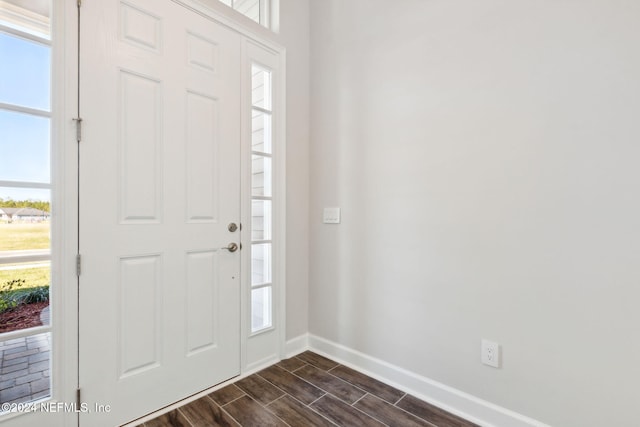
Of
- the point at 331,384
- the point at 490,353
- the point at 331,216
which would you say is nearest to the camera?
the point at 490,353

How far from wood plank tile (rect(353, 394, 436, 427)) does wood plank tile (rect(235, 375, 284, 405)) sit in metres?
0.50

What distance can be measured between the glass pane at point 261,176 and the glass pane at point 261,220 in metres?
0.08

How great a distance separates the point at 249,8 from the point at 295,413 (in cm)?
273

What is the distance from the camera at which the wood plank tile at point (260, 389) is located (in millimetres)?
1849

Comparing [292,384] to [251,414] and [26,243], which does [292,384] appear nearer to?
[251,414]

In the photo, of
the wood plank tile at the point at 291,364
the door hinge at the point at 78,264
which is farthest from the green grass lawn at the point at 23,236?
the wood plank tile at the point at 291,364

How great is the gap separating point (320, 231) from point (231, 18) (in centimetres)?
161

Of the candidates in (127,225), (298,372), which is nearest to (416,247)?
(298,372)

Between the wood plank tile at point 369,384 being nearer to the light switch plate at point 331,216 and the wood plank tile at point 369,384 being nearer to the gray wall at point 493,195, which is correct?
the gray wall at point 493,195

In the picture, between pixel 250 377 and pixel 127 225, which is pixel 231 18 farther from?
pixel 250 377

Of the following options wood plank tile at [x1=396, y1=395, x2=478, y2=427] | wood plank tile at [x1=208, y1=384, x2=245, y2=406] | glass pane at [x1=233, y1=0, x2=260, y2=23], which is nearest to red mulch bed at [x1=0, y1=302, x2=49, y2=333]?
wood plank tile at [x1=208, y1=384, x2=245, y2=406]

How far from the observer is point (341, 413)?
1.72 metres

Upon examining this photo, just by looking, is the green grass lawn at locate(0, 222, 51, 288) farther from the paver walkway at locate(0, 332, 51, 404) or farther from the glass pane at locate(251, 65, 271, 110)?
the glass pane at locate(251, 65, 271, 110)

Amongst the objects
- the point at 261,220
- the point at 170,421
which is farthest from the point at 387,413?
the point at 261,220
